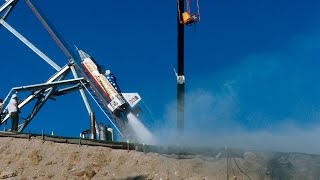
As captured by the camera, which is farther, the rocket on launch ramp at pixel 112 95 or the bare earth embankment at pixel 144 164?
the rocket on launch ramp at pixel 112 95

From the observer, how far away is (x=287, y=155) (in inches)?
885

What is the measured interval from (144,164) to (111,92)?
1569cm

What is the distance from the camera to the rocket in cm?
3647

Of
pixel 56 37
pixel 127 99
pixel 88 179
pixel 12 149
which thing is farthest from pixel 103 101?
pixel 88 179

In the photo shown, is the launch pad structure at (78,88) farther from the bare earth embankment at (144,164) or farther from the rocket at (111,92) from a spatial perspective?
the bare earth embankment at (144,164)

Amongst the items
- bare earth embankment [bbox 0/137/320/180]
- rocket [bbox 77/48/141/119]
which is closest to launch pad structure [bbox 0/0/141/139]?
rocket [bbox 77/48/141/119]

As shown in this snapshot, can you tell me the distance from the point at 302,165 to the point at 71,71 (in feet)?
67.4

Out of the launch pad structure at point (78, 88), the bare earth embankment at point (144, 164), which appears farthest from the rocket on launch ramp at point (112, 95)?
the bare earth embankment at point (144, 164)

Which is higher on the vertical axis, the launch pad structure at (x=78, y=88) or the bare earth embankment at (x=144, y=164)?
the launch pad structure at (x=78, y=88)

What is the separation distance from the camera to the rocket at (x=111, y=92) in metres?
36.5

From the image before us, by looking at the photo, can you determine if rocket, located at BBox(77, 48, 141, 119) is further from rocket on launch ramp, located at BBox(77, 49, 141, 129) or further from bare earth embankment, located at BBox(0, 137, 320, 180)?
bare earth embankment, located at BBox(0, 137, 320, 180)

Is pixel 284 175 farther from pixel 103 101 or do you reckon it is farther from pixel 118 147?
pixel 103 101

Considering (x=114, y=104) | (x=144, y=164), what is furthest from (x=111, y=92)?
(x=144, y=164)

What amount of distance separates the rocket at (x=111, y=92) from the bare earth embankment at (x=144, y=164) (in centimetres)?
1324
